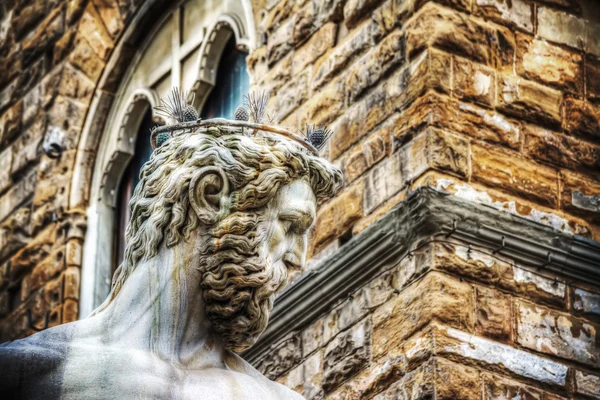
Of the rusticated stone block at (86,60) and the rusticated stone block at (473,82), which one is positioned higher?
the rusticated stone block at (86,60)

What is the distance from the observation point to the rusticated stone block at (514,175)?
354 inches

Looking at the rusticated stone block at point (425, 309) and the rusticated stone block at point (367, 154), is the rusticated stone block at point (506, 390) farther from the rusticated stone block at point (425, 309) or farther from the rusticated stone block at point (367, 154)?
the rusticated stone block at point (367, 154)

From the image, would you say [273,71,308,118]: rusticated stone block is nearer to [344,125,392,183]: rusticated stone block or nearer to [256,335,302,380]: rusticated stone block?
[344,125,392,183]: rusticated stone block

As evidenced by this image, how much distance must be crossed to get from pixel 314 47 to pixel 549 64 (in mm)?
1374

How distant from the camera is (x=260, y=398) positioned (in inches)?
213

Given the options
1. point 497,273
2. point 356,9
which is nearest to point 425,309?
point 497,273

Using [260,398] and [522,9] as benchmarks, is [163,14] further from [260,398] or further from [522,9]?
[260,398]

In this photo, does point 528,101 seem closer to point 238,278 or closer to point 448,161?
point 448,161

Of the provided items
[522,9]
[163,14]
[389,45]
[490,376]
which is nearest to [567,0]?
[522,9]

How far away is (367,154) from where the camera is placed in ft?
30.9

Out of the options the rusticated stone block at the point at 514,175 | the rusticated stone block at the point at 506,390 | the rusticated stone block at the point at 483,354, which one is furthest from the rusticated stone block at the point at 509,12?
the rusticated stone block at the point at 506,390

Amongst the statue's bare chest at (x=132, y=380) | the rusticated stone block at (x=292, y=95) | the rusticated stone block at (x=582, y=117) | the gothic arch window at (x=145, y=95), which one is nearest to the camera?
the statue's bare chest at (x=132, y=380)

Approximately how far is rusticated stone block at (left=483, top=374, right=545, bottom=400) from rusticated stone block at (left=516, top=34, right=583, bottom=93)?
5.74 ft

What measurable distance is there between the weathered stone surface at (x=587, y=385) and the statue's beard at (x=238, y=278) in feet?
11.4
